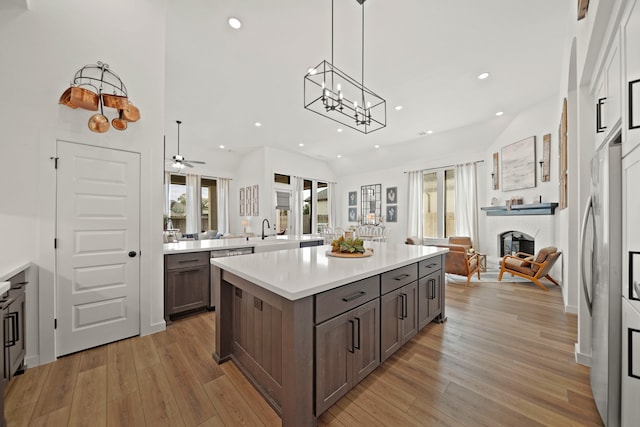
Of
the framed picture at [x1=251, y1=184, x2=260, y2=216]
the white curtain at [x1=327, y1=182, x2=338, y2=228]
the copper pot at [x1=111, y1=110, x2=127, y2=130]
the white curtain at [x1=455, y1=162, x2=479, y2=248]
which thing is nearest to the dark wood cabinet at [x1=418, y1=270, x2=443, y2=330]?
the copper pot at [x1=111, y1=110, x2=127, y2=130]

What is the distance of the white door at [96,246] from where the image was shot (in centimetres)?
218

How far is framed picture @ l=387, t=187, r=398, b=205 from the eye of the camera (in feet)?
27.5

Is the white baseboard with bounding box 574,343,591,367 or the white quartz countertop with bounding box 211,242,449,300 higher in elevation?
the white quartz countertop with bounding box 211,242,449,300

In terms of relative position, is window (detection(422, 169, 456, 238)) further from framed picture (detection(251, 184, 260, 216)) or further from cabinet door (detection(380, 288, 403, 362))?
cabinet door (detection(380, 288, 403, 362))

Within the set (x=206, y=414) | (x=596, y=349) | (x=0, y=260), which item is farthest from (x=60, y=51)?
(x=596, y=349)

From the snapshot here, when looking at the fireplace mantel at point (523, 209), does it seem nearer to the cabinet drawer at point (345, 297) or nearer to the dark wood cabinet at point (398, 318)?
the dark wood cabinet at point (398, 318)

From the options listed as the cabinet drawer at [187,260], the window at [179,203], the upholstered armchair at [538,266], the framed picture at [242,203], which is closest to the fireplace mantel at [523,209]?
the upholstered armchair at [538,266]

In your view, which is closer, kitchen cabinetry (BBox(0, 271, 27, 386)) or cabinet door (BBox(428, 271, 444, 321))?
kitchen cabinetry (BBox(0, 271, 27, 386))

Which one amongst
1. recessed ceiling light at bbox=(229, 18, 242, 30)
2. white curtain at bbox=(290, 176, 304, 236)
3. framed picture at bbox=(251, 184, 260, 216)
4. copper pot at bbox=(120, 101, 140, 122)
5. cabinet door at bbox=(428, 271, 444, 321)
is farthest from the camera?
white curtain at bbox=(290, 176, 304, 236)

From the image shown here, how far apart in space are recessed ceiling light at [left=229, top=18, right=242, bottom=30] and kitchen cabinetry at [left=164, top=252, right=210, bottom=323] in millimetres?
2747

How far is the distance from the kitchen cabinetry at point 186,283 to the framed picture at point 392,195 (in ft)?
21.9

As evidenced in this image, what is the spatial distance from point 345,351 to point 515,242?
20.4 ft

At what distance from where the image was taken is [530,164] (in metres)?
5.21

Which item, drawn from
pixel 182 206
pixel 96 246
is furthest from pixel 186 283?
pixel 182 206
